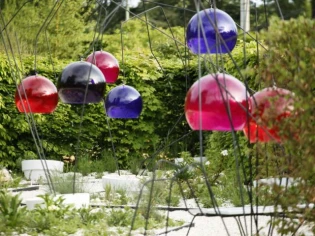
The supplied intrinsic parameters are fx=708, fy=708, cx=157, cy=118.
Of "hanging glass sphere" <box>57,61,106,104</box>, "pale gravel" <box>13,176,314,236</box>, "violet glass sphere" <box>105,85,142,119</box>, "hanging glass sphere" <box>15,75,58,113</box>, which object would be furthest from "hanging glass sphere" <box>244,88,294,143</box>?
"violet glass sphere" <box>105,85,142,119</box>

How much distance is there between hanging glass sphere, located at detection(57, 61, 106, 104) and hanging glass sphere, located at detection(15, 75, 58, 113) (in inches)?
9.3

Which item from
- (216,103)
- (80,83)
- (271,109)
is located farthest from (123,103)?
(271,109)

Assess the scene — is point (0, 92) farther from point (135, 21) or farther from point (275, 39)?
point (135, 21)

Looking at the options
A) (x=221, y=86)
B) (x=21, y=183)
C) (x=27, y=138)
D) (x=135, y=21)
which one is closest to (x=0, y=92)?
(x=27, y=138)

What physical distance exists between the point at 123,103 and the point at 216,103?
12.8 ft

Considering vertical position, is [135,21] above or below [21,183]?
above

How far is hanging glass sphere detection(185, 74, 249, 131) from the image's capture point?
179 inches

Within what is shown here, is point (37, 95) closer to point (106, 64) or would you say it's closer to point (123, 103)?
point (106, 64)

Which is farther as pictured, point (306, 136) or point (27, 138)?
point (27, 138)

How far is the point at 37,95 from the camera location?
23.3ft

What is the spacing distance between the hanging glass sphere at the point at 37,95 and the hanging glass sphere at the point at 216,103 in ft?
9.18

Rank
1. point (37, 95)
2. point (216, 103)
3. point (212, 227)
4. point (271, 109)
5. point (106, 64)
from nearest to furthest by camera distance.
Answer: point (271, 109) < point (216, 103) < point (37, 95) < point (212, 227) < point (106, 64)

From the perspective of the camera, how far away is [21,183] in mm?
11328

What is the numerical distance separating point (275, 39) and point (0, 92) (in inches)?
348
